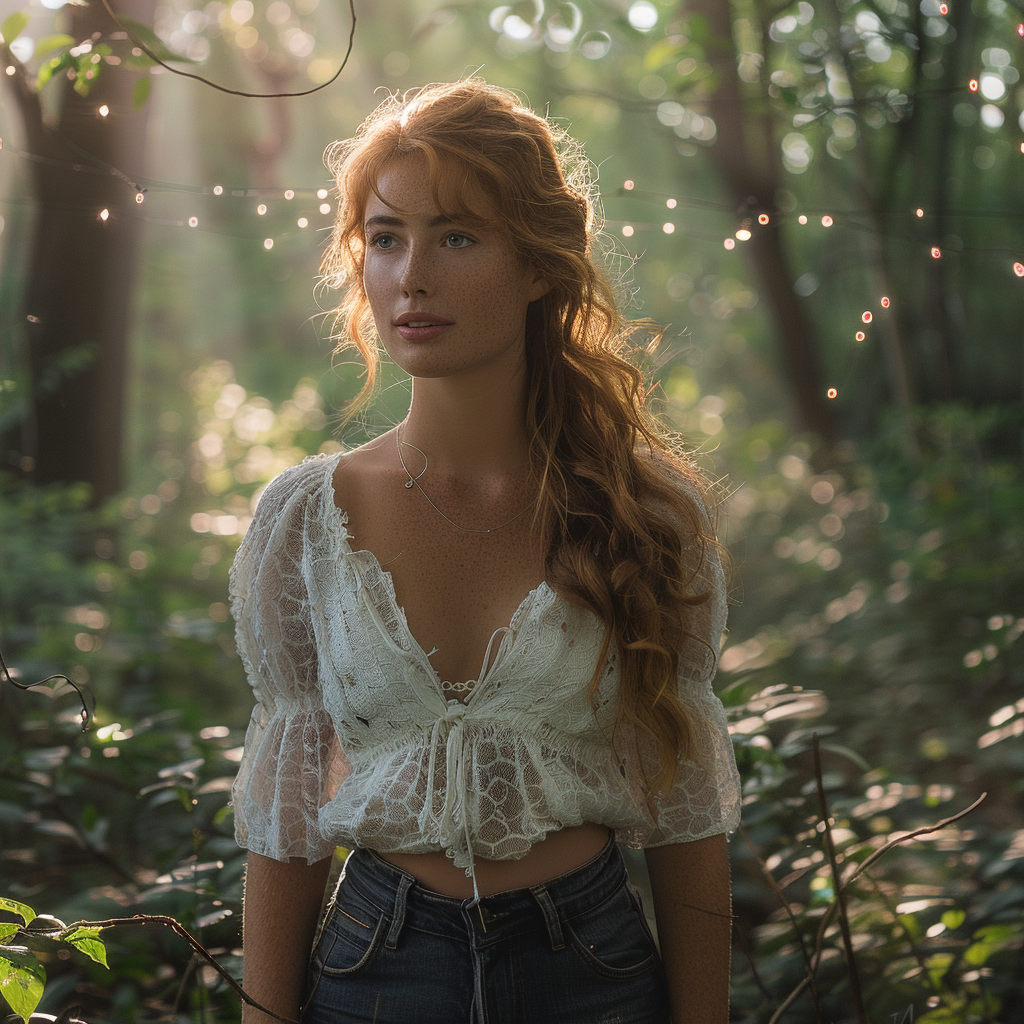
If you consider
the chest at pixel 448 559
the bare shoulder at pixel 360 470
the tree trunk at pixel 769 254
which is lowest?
the chest at pixel 448 559

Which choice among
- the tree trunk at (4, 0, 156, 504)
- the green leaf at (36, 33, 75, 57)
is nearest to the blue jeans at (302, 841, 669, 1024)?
the green leaf at (36, 33, 75, 57)

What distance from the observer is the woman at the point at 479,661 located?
4.74 feet

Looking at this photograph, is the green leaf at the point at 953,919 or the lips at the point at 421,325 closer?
the lips at the point at 421,325

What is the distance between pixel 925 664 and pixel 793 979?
9.11 ft

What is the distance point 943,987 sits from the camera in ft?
6.90

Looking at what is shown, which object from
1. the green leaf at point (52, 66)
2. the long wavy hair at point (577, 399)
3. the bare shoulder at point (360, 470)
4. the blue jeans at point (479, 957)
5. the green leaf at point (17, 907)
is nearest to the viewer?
the green leaf at point (17, 907)

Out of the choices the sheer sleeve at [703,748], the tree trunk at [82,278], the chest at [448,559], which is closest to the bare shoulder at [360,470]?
the chest at [448,559]

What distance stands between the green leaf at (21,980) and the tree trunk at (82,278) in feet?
5.94

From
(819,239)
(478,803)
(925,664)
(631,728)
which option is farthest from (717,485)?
(819,239)

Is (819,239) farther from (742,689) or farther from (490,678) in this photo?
(490,678)

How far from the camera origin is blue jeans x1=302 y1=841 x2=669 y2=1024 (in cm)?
141

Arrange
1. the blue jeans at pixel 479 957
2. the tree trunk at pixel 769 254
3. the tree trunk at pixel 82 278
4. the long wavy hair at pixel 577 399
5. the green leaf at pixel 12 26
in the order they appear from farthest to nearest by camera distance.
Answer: the tree trunk at pixel 769 254, the tree trunk at pixel 82 278, the green leaf at pixel 12 26, the long wavy hair at pixel 577 399, the blue jeans at pixel 479 957

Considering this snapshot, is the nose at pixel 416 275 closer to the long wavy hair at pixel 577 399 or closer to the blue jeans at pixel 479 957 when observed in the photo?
the long wavy hair at pixel 577 399

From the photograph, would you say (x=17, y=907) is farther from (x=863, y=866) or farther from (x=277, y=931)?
(x=863, y=866)
